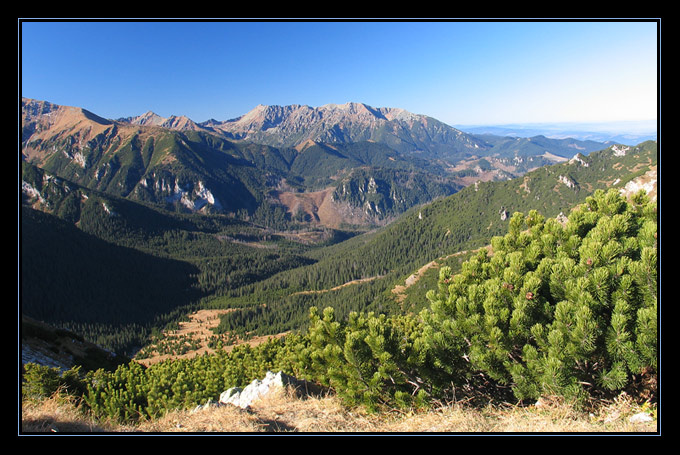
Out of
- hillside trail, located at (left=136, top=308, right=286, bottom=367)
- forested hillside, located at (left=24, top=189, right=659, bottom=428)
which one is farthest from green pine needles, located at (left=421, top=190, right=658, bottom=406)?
hillside trail, located at (left=136, top=308, right=286, bottom=367)

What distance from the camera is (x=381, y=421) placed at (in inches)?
376

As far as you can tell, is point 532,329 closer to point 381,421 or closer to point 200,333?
point 381,421

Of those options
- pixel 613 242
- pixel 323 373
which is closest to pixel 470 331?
pixel 613 242

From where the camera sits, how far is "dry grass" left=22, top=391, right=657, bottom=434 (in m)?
7.35

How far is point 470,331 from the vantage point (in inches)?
381

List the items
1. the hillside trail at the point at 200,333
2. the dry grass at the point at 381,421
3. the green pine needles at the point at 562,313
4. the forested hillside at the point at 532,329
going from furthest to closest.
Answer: the hillside trail at the point at 200,333 → the forested hillside at the point at 532,329 → the green pine needles at the point at 562,313 → the dry grass at the point at 381,421

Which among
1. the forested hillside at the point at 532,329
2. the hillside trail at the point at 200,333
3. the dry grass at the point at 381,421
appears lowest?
the hillside trail at the point at 200,333

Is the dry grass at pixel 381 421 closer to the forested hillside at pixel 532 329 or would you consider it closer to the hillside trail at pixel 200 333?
the forested hillside at pixel 532 329

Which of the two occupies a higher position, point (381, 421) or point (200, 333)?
point (381, 421)

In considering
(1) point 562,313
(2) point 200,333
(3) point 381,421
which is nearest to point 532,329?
(1) point 562,313

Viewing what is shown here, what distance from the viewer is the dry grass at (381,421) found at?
24.1 feet

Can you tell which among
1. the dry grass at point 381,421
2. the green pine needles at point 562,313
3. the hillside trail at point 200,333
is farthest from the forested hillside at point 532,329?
the hillside trail at point 200,333

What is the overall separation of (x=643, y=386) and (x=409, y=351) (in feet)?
20.4

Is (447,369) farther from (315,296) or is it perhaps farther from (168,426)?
(315,296)
